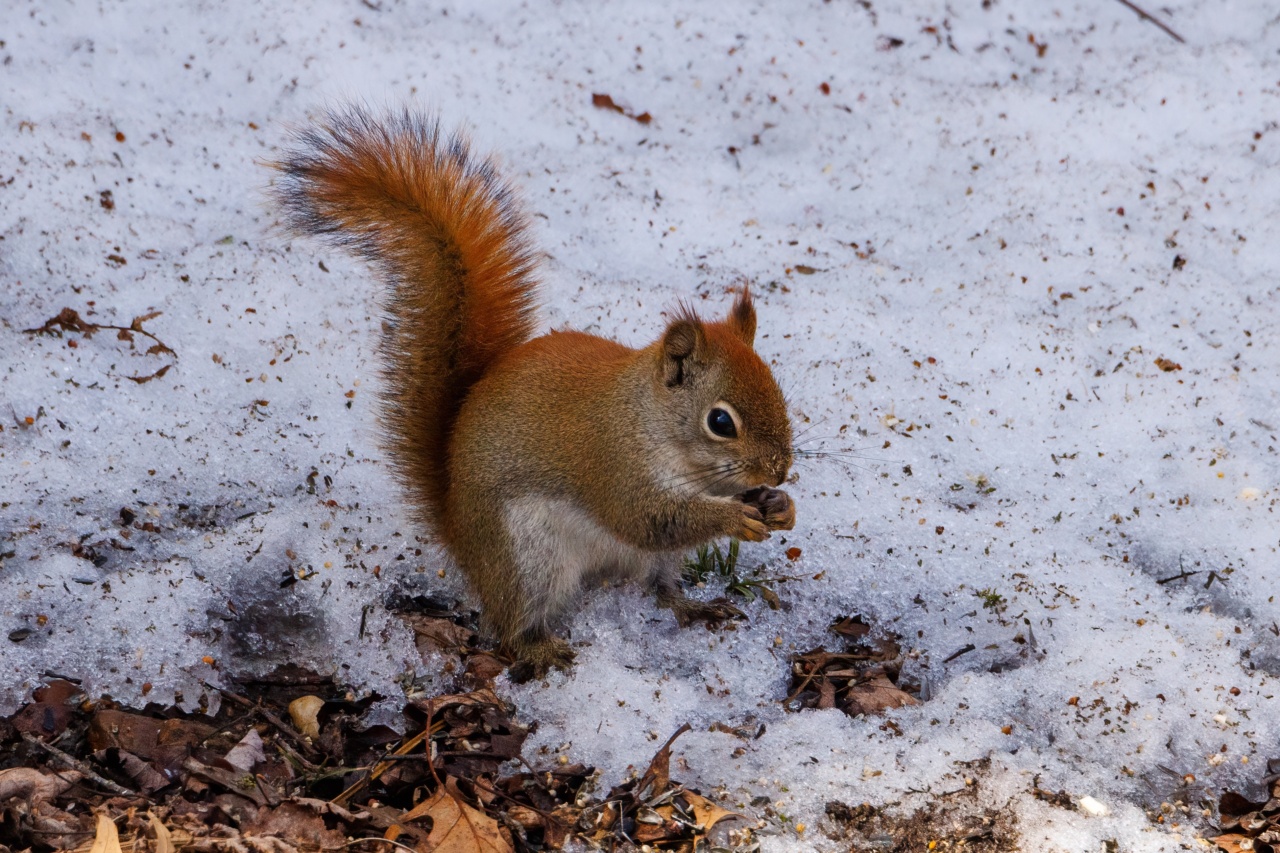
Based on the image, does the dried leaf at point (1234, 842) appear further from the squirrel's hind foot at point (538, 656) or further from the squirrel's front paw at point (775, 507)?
the squirrel's hind foot at point (538, 656)

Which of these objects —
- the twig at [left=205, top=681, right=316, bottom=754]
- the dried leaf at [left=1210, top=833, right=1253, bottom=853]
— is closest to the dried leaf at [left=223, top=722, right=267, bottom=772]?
the twig at [left=205, top=681, right=316, bottom=754]

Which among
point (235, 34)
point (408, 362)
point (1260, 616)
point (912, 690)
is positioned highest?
point (235, 34)

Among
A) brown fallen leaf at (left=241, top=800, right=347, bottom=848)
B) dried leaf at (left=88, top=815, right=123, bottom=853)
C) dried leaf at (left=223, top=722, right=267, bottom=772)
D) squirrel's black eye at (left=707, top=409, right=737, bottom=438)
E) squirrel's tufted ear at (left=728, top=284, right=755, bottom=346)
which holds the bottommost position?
dried leaf at (left=223, top=722, right=267, bottom=772)

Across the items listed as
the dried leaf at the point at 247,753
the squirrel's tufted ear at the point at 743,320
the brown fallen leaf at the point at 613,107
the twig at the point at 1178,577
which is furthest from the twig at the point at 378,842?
the brown fallen leaf at the point at 613,107

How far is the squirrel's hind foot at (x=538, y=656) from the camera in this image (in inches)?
104

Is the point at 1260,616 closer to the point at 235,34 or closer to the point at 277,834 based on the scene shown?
the point at 277,834

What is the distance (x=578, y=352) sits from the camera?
274 cm

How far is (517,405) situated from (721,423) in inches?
19.1

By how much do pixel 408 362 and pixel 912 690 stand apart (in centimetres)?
138

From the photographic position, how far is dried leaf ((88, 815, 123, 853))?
1.82 m

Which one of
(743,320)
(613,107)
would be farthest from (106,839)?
(613,107)

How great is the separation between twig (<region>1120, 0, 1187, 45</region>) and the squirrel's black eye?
326 centimetres

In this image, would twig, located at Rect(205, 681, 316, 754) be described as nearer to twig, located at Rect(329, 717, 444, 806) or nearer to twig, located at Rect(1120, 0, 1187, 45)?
twig, located at Rect(329, 717, 444, 806)

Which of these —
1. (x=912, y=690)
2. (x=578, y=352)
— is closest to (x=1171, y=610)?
(x=912, y=690)
